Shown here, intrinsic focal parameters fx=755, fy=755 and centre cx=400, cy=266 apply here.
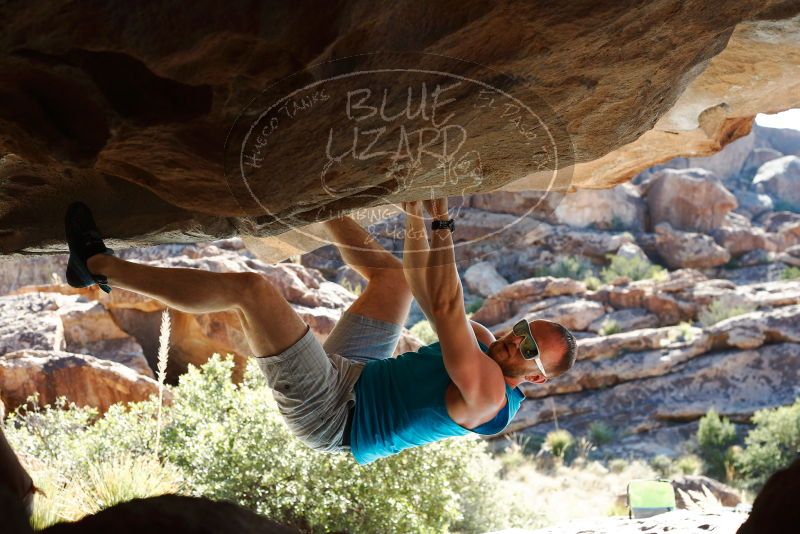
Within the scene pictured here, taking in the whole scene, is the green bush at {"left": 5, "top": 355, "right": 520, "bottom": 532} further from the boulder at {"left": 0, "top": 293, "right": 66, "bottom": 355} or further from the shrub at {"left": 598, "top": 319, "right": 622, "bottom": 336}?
the shrub at {"left": 598, "top": 319, "right": 622, "bottom": 336}

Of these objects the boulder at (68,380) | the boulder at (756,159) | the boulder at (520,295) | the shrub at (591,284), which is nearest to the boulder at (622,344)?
the boulder at (520,295)

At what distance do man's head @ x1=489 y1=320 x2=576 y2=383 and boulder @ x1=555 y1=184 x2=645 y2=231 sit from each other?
77.8 feet

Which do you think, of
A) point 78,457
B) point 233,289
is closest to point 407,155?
point 233,289

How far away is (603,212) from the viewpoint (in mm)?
27484

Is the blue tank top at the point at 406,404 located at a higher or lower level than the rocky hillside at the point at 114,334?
higher

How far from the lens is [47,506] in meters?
4.81

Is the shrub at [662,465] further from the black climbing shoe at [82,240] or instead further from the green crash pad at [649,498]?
the black climbing shoe at [82,240]

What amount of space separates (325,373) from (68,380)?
7323mm

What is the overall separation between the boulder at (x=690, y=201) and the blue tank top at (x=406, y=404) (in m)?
25.4

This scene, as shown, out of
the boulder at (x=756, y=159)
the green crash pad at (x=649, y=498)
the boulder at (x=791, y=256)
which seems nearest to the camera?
the green crash pad at (x=649, y=498)

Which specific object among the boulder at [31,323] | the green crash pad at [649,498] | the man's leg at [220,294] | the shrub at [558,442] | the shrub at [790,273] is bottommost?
the shrub at [790,273]

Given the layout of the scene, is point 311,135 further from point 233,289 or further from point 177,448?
point 177,448

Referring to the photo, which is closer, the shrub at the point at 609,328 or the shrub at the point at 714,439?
the shrub at the point at 714,439

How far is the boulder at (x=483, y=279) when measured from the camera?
24.6 meters
